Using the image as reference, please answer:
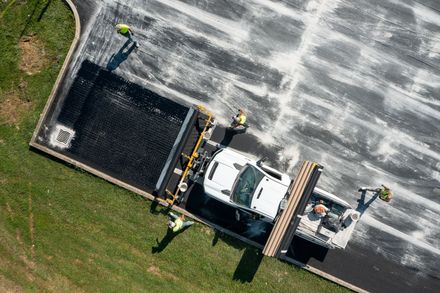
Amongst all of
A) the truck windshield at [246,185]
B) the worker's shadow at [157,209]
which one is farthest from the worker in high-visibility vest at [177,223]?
the truck windshield at [246,185]

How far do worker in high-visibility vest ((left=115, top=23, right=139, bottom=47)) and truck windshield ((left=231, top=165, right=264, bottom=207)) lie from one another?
831 cm

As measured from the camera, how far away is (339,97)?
1961cm

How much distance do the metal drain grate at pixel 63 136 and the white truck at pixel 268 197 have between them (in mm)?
7263

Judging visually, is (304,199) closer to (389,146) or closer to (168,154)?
(389,146)

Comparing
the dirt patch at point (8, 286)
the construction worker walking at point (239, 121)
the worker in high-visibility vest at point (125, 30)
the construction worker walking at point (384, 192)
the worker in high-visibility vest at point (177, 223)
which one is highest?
the worker in high-visibility vest at point (125, 30)

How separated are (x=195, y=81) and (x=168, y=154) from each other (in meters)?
3.82

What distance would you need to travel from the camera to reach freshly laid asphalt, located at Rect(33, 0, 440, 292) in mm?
19484

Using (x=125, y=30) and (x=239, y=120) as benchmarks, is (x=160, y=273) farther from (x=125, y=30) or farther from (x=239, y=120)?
(x=125, y=30)

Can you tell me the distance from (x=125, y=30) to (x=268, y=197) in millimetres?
10195

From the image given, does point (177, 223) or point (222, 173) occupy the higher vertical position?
point (222, 173)

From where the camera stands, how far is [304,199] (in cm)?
1753

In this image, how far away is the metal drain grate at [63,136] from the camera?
66.5 feet

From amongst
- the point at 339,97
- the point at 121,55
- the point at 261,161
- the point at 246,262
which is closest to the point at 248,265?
the point at 246,262

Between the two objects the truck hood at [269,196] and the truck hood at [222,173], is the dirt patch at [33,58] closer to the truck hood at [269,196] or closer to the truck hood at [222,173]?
the truck hood at [222,173]
